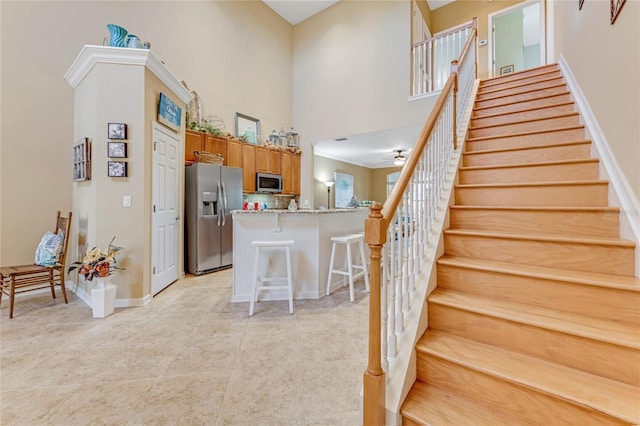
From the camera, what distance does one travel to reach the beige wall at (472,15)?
224 inches

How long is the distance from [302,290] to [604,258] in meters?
2.52

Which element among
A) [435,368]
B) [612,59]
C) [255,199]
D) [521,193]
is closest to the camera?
[435,368]

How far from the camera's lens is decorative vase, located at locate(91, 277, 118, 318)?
261 cm

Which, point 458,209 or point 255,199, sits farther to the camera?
point 255,199

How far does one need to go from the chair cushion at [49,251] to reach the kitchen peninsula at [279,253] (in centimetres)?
192

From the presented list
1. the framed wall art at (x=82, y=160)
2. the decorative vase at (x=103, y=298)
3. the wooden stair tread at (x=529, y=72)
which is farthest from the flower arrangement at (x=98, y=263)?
the wooden stair tread at (x=529, y=72)

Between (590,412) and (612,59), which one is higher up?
(612,59)

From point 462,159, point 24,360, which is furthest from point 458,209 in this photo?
point 24,360

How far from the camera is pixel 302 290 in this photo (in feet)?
10.4

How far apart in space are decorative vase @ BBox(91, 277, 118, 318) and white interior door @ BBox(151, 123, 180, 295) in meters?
0.48

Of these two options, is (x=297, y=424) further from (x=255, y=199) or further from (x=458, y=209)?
(x=255, y=199)

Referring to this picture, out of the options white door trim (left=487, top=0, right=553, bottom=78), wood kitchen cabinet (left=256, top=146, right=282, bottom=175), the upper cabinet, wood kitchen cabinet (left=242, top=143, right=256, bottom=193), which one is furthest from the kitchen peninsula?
white door trim (left=487, top=0, right=553, bottom=78)

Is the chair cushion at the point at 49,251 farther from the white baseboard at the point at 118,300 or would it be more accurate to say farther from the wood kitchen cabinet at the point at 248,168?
the wood kitchen cabinet at the point at 248,168

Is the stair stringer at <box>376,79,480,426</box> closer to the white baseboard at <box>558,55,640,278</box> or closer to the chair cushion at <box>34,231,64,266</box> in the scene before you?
the white baseboard at <box>558,55,640,278</box>
